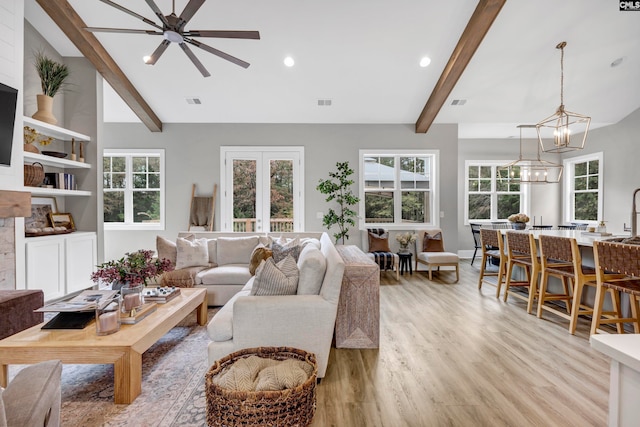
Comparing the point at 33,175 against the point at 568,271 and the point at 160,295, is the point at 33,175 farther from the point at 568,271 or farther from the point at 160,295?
the point at 568,271

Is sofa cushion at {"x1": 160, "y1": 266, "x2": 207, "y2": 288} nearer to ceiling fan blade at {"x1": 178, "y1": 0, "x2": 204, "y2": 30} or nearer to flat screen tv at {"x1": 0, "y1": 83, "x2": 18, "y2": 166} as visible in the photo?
flat screen tv at {"x1": 0, "y1": 83, "x2": 18, "y2": 166}

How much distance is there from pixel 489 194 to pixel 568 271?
4.95m

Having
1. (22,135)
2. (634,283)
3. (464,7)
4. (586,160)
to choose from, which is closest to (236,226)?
(22,135)

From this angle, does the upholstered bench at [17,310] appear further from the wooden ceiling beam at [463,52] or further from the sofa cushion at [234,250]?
the wooden ceiling beam at [463,52]

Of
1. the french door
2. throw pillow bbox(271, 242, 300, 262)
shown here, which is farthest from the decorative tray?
throw pillow bbox(271, 242, 300, 262)

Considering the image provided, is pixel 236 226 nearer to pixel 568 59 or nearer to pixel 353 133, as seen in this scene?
pixel 353 133

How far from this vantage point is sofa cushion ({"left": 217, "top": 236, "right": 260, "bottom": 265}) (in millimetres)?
4398

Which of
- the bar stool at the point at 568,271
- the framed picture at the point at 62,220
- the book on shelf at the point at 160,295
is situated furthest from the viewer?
the framed picture at the point at 62,220

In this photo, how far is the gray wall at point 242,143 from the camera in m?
6.34

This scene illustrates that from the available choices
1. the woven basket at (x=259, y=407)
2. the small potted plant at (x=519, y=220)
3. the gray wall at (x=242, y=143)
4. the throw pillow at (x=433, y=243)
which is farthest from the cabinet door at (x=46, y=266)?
the small potted plant at (x=519, y=220)

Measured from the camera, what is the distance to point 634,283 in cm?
267

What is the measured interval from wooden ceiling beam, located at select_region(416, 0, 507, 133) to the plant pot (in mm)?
5645

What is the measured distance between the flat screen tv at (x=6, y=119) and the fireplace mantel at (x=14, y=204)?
1.08 ft

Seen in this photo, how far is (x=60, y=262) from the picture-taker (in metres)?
4.24
